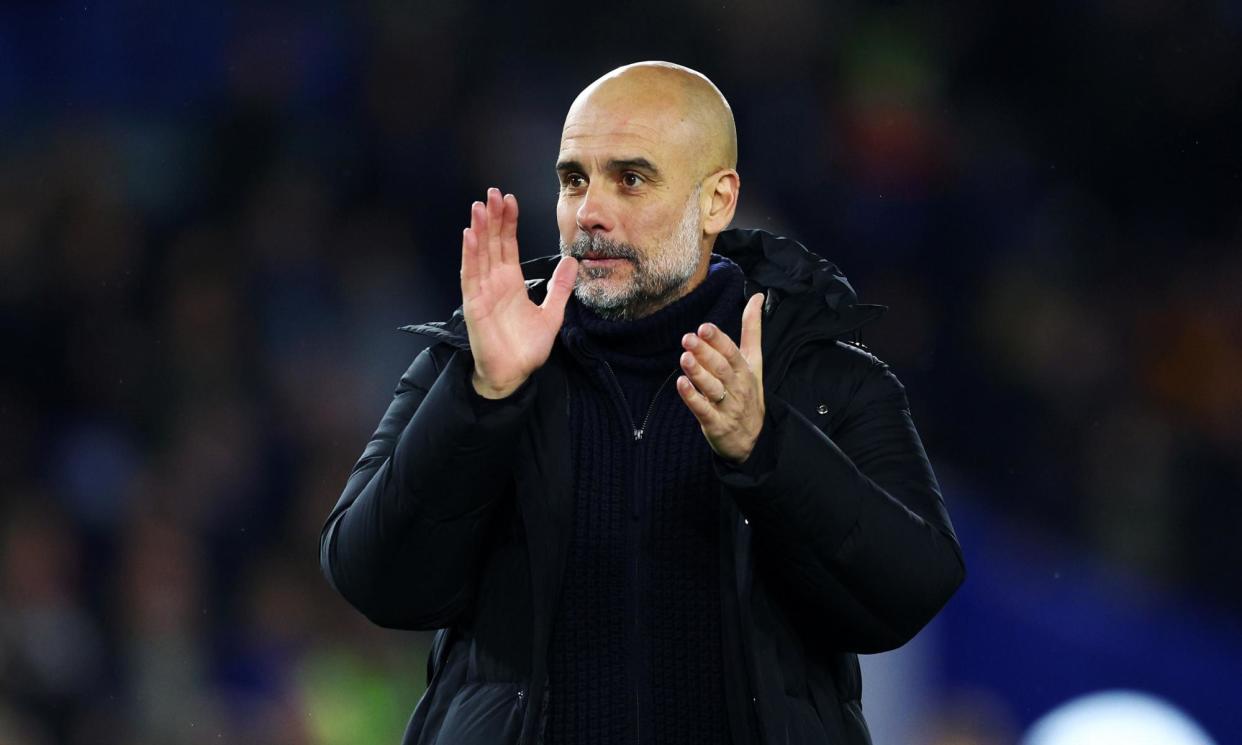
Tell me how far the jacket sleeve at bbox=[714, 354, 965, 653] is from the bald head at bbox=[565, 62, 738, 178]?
1.63 feet

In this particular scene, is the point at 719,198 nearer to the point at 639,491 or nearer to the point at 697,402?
the point at 639,491

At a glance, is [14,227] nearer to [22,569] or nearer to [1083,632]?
[22,569]

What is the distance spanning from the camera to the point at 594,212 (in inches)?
86.9

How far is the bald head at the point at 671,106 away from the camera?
228 centimetres

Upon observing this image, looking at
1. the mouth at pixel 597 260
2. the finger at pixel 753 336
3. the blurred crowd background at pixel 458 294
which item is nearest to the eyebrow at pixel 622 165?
the mouth at pixel 597 260

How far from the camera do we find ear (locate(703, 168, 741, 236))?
7.78ft

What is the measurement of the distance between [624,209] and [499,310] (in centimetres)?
36

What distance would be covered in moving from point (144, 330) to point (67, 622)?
0.81 metres

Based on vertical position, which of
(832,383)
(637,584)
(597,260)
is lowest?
(637,584)

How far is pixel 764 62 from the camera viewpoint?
4.77 m

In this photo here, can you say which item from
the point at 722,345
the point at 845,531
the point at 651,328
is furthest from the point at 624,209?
the point at 845,531

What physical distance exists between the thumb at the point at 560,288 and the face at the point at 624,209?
117 mm

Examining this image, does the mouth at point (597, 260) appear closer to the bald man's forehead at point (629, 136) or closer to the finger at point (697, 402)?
the bald man's forehead at point (629, 136)

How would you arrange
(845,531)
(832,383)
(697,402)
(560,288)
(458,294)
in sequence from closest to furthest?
(697,402) < (845,531) < (560,288) < (832,383) < (458,294)
